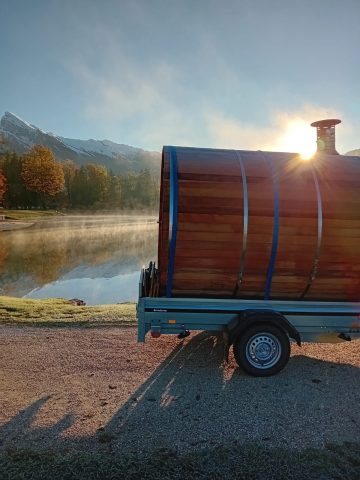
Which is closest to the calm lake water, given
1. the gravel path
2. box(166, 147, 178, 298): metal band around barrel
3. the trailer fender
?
the gravel path

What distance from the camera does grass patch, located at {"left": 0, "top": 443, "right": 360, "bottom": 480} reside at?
4.32 metres

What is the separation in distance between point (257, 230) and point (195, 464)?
357 centimetres

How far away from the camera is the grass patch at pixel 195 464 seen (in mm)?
4316

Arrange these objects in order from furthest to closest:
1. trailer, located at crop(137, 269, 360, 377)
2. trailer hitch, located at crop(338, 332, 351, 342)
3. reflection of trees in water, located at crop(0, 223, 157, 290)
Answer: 1. reflection of trees in water, located at crop(0, 223, 157, 290)
2. trailer hitch, located at crop(338, 332, 351, 342)
3. trailer, located at crop(137, 269, 360, 377)

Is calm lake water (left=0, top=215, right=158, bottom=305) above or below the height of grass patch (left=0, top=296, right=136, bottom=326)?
below

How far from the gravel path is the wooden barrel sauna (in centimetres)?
149

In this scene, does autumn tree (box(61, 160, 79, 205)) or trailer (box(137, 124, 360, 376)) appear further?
autumn tree (box(61, 160, 79, 205))

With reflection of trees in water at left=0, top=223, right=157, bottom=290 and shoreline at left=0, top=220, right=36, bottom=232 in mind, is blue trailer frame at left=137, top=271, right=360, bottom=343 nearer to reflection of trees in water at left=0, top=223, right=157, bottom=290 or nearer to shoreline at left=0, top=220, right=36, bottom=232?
reflection of trees in water at left=0, top=223, right=157, bottom=290

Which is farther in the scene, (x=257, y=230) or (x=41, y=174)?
(x=41, y=174)

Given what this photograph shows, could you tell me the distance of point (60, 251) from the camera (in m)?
35.5

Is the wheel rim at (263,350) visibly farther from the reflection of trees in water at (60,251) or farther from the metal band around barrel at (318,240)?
the reflection of trees in water at (60,251)

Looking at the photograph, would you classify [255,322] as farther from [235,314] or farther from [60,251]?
[60,251]

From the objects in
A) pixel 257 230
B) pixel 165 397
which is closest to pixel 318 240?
pixel 257 230

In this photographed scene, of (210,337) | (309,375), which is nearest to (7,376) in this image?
(210,337)
